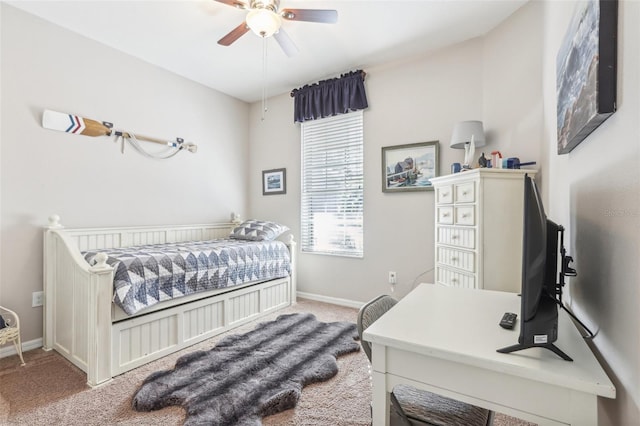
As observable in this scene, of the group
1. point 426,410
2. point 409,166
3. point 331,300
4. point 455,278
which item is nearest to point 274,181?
point 331,300

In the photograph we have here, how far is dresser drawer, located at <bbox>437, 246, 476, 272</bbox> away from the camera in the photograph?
7.15ft

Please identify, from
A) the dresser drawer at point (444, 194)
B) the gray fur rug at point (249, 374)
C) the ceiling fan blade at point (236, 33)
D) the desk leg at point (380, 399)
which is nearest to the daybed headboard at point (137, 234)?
the gray fur rug at point (249, 374)

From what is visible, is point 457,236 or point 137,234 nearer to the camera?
point 457,236

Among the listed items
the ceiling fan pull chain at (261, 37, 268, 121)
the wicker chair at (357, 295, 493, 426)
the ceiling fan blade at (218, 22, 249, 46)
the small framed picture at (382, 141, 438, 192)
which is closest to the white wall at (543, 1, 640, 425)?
the wicker chair at (357, 295, 493, 426)

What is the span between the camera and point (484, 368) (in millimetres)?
731

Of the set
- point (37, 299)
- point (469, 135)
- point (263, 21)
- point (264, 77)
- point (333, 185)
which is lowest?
point (37, 299)

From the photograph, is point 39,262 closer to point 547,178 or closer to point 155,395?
point 155,395

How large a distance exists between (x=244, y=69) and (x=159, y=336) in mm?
2767

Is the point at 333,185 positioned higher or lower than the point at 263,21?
lower

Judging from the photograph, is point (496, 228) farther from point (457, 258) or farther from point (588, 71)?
point (588, 71)

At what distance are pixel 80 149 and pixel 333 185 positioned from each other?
Answer: 8.19 feet

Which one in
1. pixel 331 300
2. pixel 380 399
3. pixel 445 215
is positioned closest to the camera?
pixel 380 399

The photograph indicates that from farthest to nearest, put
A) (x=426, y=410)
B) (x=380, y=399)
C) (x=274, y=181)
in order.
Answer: (x=274, y=181), (x=426, y=410), (x=380, y=399)

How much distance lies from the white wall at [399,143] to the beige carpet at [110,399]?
1.22 metres
